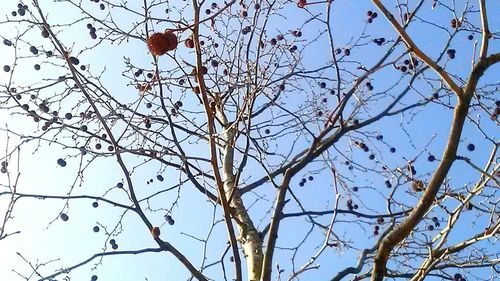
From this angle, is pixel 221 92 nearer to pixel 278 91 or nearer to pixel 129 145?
pixel 278 91

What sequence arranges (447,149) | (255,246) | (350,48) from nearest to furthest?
(447,149), (255,246), (350,48)

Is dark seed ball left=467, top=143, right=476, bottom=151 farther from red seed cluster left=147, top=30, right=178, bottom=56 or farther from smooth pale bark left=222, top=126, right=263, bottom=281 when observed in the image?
red seed cluster left=147, top=30, right=178, bottom=56

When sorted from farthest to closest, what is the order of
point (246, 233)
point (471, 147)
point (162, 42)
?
point (471, 147) → point (246, 233) → point (162, 42)

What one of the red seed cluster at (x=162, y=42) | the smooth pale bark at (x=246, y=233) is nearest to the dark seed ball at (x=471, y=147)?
the smooth pale bark at (x=246, y=233)

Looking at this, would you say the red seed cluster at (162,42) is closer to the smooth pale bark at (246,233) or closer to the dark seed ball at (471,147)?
the smooth pale bark at (246,233)

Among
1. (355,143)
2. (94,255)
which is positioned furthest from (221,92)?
(94,255)

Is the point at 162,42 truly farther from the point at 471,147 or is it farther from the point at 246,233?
the point at 471,147

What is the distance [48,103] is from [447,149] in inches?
113

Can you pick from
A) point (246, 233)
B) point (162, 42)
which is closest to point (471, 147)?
point (246, 233)

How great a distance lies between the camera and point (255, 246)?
4.25m

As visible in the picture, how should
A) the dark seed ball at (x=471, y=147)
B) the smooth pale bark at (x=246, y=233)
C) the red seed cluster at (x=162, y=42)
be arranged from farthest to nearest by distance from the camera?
the dark seed ball at (x=471, y=147)
the smooth pale bark at (x=246, y=233)
the red seed cluster at (x=162, y=42)

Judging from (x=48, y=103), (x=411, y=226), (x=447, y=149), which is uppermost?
(x=48, y=103)

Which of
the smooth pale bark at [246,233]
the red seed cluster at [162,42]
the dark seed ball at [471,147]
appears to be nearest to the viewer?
the red seed cluster at [162,42]

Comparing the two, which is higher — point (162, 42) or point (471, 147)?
point (471, 147)
